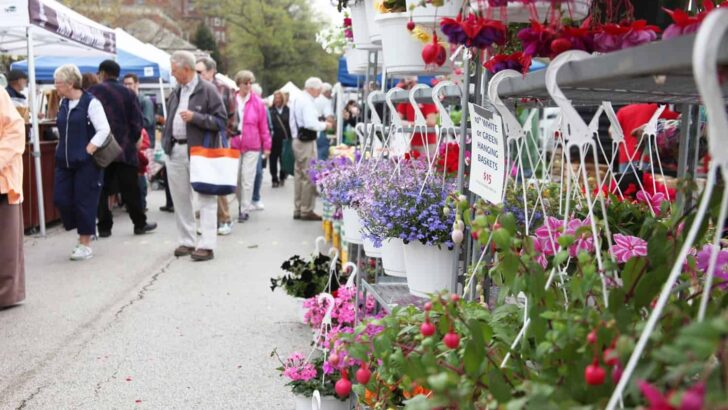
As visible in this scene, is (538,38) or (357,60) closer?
(538,38)

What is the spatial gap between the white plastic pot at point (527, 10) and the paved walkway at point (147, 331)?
2.59 metres

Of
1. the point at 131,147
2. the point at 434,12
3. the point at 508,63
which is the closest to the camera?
the point at 508,63

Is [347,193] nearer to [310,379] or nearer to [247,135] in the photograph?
[310,379]

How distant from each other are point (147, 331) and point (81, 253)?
9.19ft

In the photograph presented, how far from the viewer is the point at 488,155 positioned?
94.0 inches

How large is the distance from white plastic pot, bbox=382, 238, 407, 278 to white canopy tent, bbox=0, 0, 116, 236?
6537 mm

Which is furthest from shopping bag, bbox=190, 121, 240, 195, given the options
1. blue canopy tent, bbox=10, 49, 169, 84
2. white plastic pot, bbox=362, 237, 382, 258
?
blue canopy tent, bbox=10, 49, 169, 84

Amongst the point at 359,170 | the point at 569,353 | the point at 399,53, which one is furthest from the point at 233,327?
the point at 569,353

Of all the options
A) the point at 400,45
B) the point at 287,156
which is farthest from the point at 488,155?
the point at 287,156

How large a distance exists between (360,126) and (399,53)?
1.76 m

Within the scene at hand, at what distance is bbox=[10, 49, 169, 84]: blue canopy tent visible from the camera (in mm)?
14156

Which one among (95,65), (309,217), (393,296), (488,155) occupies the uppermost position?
(95,65)

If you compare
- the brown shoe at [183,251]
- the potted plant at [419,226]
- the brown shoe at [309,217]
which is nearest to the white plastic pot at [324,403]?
the potted plant at [419,226]

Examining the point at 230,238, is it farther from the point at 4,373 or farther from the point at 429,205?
the point at 429,205
